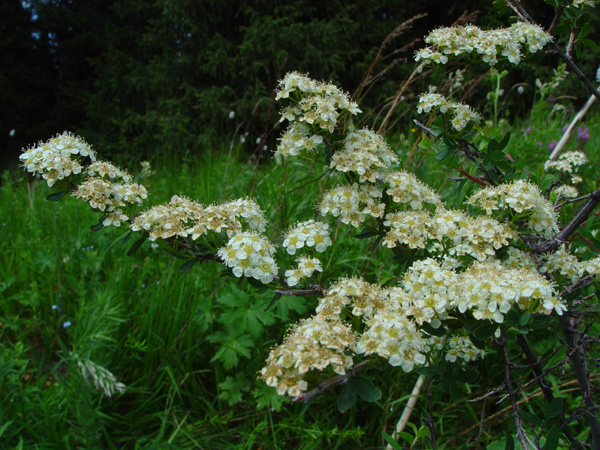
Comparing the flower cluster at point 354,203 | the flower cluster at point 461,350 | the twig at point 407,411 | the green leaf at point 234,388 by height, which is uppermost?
the flower cluster at point 354,203

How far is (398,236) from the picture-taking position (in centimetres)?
120

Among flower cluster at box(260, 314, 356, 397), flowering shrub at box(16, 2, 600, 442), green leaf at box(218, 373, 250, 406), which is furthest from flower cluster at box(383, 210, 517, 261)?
green leaf at box(218, 373, 250, 406)

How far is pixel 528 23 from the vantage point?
4.42 ft

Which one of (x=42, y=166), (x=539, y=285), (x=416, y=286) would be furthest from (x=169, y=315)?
(x=539, y=285)

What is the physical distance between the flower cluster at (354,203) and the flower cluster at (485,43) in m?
0.41

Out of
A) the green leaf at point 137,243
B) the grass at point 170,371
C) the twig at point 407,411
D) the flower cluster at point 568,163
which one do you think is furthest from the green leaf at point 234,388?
the flower cluster at point 568,163

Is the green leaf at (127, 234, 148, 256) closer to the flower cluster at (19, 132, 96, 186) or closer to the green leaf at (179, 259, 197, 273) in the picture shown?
the green leaf at (179, 259, 197, 273)

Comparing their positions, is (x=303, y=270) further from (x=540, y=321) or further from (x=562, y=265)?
(x=562, y=265)

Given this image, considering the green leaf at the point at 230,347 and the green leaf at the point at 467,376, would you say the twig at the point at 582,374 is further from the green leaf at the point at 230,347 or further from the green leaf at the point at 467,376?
the green leaf at the point at 230,347

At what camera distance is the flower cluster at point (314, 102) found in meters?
1.22

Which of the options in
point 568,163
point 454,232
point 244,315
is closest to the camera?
point 454,232

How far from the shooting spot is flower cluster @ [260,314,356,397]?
0.85 meters

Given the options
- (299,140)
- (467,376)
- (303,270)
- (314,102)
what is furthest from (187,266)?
(467,376)

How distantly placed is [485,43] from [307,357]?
101 centimetres
